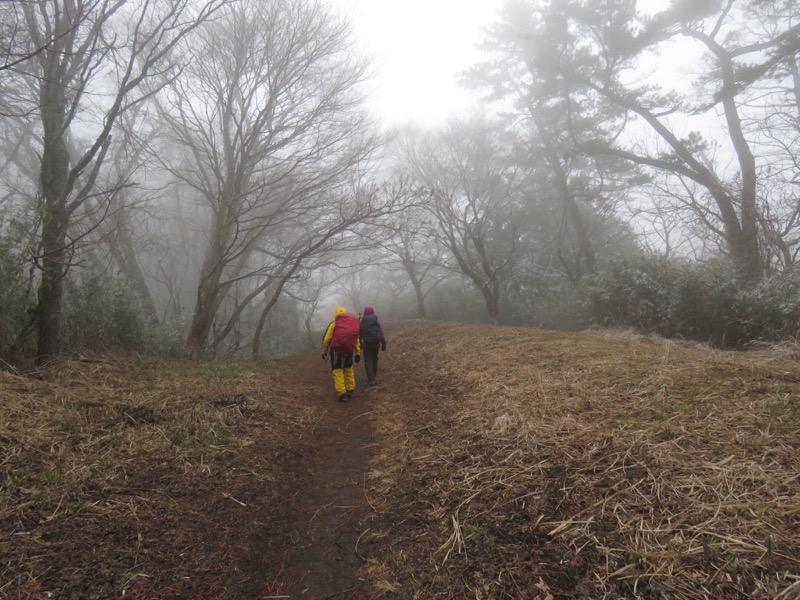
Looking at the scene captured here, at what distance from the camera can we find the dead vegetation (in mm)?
1995

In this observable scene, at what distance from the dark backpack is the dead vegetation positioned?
2.62 metres

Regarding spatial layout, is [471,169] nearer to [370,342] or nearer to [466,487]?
[370,342]

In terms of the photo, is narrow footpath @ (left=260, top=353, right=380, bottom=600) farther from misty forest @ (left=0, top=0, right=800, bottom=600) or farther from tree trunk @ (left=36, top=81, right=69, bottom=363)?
tree trunk @ (left=36, top=81, right=69, bottom=363)

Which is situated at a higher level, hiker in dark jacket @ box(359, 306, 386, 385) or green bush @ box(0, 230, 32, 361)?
green bush @ box(0, 230, 32, 361)

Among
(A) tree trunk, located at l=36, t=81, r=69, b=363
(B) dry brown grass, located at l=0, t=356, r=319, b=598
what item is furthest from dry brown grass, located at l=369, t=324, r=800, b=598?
(A) tree trunk, located at l=36, t=81, r=69, b=363

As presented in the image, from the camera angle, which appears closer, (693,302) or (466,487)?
(466,487)

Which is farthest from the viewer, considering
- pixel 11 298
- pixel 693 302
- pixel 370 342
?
pixel 693 302

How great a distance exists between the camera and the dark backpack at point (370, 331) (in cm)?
742

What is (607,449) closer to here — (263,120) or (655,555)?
(655,555)

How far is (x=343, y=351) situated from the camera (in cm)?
663

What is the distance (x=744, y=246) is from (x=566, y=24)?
1101 cm

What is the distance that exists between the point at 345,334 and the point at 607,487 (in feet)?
15.7

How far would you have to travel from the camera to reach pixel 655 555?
1.89 m

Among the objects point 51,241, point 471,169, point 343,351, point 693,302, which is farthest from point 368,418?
point 471,169
